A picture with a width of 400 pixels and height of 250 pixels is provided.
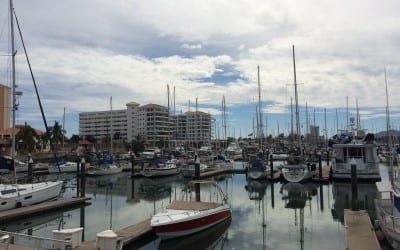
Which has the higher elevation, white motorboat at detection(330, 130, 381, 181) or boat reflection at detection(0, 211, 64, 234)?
white motorboat at detection(330, 130, 381, 181)

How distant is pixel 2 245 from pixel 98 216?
1439cm

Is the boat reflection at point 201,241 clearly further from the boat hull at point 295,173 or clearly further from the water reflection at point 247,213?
the boat hull at point 295,173

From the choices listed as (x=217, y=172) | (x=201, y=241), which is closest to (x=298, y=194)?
(x=201, y=241)

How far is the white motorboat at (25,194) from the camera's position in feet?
90.8

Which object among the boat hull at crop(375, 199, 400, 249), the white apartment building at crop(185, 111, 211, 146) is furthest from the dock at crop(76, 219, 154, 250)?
the white apartment building at crop(185, 111, 211, 146)

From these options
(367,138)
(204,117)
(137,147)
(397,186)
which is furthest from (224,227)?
(204,117)

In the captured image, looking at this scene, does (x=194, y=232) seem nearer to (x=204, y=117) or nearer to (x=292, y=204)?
(x=292, y=204)

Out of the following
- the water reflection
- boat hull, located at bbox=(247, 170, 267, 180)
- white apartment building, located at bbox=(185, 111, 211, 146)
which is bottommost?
the water reflection

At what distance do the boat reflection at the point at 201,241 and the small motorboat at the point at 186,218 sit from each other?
29cm

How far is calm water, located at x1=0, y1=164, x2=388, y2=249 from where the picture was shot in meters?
21.3

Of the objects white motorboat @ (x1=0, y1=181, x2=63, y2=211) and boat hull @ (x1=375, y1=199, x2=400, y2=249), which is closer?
boat hull @ (x1=375, y1=199, x2=400, y2=249)

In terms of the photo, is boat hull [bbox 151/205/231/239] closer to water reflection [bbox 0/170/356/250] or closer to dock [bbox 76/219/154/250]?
water reflection [bbox 0/170/356/250]

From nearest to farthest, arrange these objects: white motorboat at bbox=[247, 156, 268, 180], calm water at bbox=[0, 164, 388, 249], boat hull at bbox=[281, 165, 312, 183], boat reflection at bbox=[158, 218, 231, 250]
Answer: boat reflection at bbox=[158, 218, 231, 250] < calm water at bbox=[0, 164, 388, 249] < boat hull at bbox=[281, 165, 312, 183] < white motorboat at bbox=[247, 156, 268, 180]

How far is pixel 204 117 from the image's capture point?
195750mm
